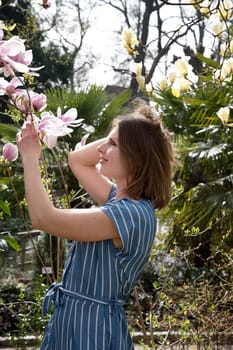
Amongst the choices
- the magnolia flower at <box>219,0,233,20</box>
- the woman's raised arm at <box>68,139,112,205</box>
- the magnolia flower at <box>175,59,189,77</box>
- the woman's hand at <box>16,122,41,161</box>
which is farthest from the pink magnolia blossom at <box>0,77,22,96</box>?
the magnolia flower at <box>175,59,189,77</box>

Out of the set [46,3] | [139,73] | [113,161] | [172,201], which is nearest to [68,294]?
[113,161]

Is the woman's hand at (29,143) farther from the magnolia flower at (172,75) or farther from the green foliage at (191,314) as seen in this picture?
the green foliage at (191,314)

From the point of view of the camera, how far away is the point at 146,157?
1.63m

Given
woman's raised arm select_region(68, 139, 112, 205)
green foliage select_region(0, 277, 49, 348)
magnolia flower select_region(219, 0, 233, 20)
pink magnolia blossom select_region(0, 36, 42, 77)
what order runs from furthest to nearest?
green foliage select_region(0, 277, 49, 348)
magnolia flower select_region(219, 0, 233, 20)
woman's raised arm select_region(68, 139, 112, 205)
pink magnolia blossom select_region(0, 36, 42, 77)

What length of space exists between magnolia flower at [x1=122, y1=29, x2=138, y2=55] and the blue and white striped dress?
3.01 feet

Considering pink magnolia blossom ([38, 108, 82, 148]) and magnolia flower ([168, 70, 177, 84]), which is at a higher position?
magnolia flower ([168, 70, 177, 84])

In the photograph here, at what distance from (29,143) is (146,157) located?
1.03 ft

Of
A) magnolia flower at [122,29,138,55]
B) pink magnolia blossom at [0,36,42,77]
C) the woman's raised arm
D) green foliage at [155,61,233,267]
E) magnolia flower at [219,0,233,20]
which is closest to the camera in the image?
pink magnolia blossom at [0,36,42,77]

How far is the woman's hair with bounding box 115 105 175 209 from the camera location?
163 centimetres

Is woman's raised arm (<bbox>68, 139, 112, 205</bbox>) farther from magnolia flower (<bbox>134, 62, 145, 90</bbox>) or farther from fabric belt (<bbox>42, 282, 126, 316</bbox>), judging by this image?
magnolia flower (<bbox>134, 62, 145, 90</bbox>)

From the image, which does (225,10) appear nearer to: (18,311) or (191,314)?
(191,314)

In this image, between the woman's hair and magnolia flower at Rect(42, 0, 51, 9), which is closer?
the woman's hair

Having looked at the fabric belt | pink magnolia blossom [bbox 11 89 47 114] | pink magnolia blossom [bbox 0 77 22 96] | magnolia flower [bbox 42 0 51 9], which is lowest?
the fabric belt

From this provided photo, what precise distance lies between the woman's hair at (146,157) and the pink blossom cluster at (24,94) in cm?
14
